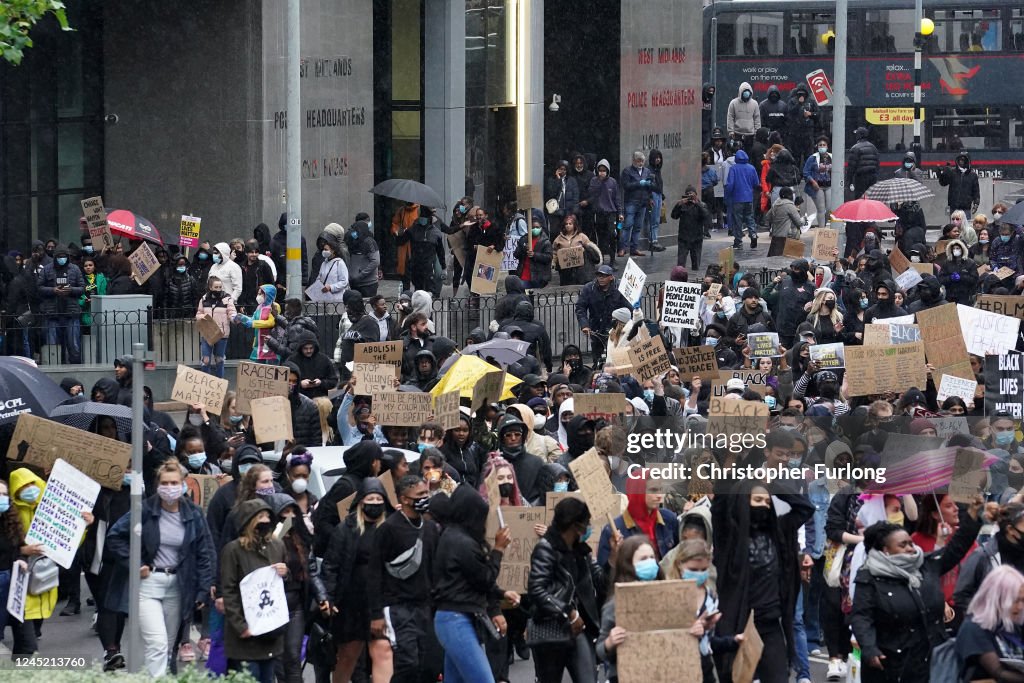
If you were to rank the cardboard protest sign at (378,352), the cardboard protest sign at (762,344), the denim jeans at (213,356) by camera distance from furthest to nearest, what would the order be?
the denim jeans at (213,356)
the cardboard protest sign at (762,344)
the cardboard protest sign at (378,352)

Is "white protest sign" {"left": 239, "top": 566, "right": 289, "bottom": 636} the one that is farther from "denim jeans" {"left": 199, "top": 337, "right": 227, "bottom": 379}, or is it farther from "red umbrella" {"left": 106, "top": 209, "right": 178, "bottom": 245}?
"red umbrella" {"left": 106, "top": 209, "right": 178, "bottom": 245}

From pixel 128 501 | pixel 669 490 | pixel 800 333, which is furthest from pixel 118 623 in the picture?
pixel 800 333

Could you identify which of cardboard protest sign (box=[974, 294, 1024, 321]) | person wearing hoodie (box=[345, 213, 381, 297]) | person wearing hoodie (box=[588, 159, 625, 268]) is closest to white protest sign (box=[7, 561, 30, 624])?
cardboard protest sign (box=[974, 294, 1024, 321])

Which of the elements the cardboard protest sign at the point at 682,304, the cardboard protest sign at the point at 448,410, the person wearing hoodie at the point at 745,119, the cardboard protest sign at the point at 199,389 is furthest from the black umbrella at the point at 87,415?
the person wearing hoodie at the point at 745,119

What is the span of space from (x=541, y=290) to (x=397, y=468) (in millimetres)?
15386

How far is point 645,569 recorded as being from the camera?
8.94m

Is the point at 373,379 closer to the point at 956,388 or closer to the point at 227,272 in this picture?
the point at 956,388

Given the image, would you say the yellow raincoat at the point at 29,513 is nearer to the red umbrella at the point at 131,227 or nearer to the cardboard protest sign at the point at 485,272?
the red umbrella at the point at 131,227

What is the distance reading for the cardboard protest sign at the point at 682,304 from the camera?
1839 cm

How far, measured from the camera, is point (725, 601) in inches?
386

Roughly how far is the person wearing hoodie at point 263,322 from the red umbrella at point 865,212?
26.3 feet

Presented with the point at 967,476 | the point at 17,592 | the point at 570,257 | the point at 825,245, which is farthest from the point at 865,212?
the point at 17,592

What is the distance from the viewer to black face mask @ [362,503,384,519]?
10219mm

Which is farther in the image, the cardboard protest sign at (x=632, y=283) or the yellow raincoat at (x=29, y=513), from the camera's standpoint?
the cardboard protest sign at (x=632, y=283)
